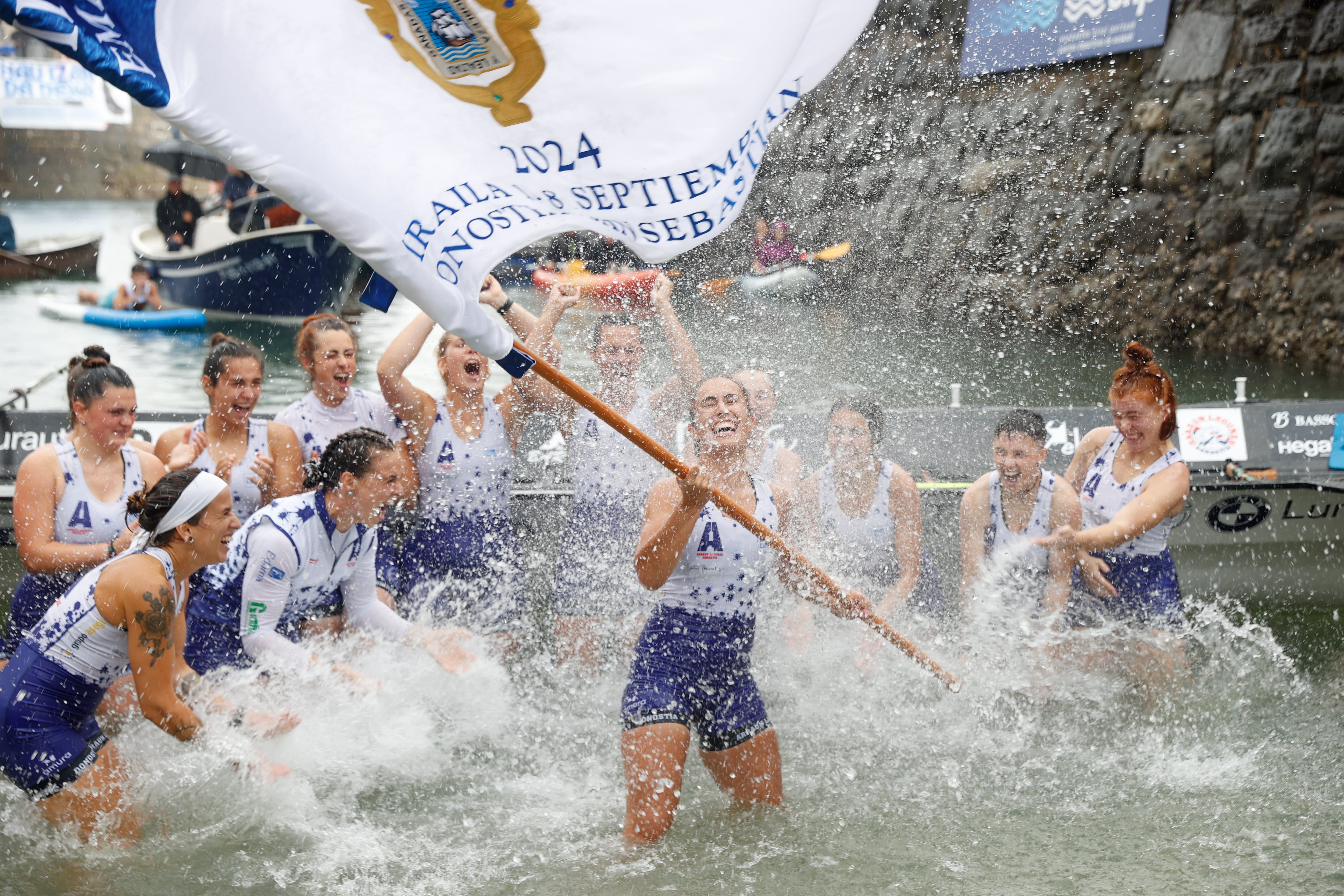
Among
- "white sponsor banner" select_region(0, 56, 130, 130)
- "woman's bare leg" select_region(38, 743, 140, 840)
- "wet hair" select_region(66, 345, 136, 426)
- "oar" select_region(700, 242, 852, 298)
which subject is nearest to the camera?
"woman's bare leg" select_region(38, 743, 140, 840)

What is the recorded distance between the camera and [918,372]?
51.3 feet

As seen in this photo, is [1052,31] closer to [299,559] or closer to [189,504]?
[299,559]

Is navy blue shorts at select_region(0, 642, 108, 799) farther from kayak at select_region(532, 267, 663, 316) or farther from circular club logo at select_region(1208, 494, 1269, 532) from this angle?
kayak at select_region(532, 267, 663, 316)

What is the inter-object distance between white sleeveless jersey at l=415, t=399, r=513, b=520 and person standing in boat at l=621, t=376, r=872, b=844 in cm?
133

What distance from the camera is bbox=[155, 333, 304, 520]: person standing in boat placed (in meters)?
4.54

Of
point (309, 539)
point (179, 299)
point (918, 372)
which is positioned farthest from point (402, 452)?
→ point (179, 299)

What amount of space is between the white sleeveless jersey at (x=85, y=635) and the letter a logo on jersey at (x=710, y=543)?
5.66 ft

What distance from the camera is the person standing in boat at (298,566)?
3.83m

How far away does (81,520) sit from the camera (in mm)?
4359

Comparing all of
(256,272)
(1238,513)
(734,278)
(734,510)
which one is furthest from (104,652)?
(734,278)

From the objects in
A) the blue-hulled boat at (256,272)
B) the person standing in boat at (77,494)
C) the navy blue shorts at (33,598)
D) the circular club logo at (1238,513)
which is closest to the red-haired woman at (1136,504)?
the circular club logo at (1238,513)

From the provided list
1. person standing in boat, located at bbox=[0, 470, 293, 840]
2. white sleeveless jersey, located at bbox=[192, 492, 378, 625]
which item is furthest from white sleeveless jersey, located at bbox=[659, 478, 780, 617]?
person standing in boat, located at bbox=[0, 470, 293, 840]

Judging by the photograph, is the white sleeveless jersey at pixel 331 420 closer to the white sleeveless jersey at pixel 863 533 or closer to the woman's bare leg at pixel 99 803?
the woman's bare leg at pixel 99 803

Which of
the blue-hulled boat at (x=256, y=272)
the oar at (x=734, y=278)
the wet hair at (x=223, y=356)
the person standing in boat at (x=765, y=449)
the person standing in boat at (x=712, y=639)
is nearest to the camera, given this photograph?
the person standing in boat at (x=712, y=639)
